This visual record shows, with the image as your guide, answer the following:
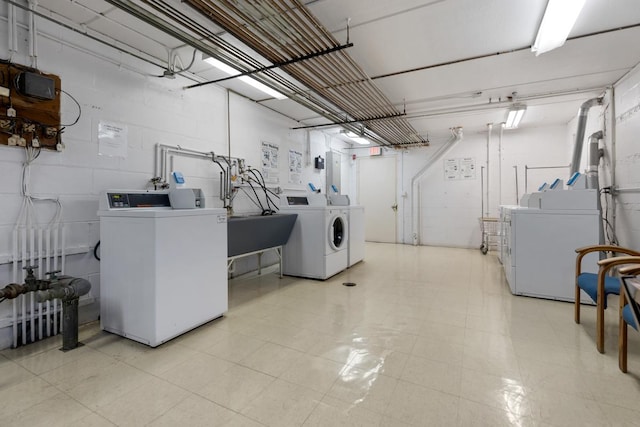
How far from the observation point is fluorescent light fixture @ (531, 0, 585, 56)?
207 centimetres

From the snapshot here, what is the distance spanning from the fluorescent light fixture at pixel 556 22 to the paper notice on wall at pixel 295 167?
375cm

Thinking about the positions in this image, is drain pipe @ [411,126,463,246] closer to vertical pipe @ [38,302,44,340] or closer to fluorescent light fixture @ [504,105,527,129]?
fluorescent light fixture @ [504,105,527,129]

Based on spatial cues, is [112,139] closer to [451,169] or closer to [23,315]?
[23,315]

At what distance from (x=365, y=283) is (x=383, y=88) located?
8.84 feet

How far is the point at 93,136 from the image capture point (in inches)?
102

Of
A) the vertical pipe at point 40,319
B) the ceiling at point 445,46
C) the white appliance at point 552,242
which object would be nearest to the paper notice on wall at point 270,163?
the ceiling at point 445,46

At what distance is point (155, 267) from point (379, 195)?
20.5 ft

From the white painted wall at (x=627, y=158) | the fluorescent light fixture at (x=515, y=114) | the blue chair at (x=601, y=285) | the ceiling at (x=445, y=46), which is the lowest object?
the blue chair at (x=601, y=285)

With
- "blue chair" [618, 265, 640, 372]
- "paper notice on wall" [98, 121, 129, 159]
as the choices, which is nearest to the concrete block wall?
"blue chair" [618, 265, 640, 372]

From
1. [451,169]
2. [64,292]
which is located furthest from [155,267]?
[451,169]

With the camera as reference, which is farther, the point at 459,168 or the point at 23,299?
the point at 459,168

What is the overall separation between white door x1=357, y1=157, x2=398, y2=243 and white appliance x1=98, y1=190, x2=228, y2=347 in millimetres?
5428

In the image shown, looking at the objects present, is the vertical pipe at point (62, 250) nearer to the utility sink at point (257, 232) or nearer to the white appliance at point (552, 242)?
the utility sink at point (257, 232)

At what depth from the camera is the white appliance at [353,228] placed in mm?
4658
